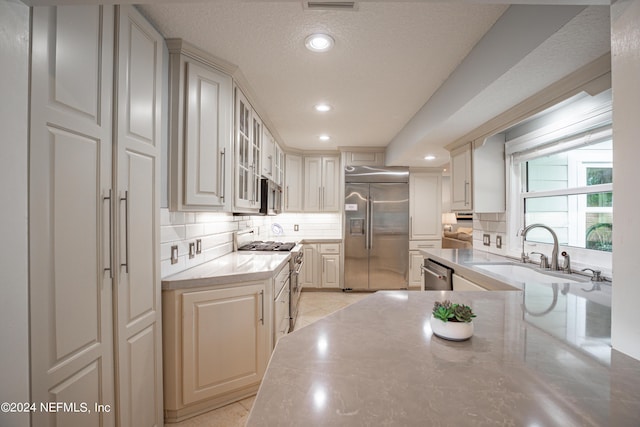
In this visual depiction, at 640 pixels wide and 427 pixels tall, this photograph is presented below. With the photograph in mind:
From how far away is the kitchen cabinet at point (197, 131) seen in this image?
1.82m

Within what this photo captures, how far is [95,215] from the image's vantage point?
117cm

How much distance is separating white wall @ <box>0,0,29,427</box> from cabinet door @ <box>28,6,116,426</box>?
0.03m

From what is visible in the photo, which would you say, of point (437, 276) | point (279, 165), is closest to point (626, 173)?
point (437, 276)

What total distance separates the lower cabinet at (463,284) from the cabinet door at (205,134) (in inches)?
76.5

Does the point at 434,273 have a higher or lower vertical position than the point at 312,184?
lower

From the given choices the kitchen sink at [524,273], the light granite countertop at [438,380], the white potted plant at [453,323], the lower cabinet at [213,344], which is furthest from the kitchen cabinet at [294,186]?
the white potted plant at [453,323]

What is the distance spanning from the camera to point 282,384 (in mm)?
650

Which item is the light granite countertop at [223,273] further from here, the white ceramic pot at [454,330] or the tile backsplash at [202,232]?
the white ceramic pot at [454,330]

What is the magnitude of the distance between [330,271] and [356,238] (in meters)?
0.71

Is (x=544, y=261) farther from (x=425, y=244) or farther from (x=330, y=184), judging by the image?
(x=330, y=184)

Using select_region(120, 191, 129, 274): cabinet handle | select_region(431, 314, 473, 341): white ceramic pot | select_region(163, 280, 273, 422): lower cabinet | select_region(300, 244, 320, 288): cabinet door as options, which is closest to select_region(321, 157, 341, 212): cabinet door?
select_region(300, 244, 320, 288): cabinet door

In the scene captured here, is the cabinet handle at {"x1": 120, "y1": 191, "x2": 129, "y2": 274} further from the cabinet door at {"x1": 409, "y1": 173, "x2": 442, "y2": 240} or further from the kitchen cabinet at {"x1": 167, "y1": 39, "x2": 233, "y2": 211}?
the cabinet door at {"x1": 409, "y1": 173, "x2": 442, "y2": 240}

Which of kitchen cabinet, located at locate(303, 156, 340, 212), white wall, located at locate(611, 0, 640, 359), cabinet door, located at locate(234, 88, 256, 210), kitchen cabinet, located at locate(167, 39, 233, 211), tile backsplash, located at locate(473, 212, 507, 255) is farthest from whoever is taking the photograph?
kitchen cabinet, located at locate(303, 156, 340, 212)

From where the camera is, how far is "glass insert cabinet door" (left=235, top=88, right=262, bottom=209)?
2.31m
